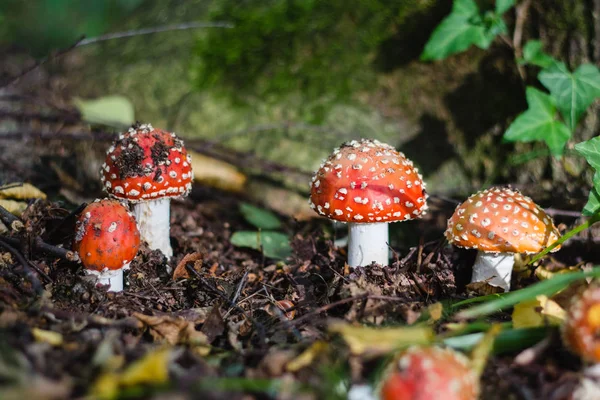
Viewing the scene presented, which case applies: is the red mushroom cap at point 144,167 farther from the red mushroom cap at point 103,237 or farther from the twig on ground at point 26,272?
the twig on ground at point 26,272

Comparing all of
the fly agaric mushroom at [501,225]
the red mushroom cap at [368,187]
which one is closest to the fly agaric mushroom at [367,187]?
the red mushroom cap at [368,187]

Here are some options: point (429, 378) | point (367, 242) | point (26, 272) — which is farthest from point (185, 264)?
point (429, 378)

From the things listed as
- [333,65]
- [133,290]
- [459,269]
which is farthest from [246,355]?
[333,65]

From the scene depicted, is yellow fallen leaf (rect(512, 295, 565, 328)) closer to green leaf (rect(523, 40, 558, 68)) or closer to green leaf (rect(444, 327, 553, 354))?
green leaf (rect(444, 327, 553, 354))

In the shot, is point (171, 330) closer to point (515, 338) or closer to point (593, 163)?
point (515, 338)

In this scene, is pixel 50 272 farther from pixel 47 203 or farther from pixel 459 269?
pixel 459 269

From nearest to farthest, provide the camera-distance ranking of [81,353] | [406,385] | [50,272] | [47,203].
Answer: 1. [406,385]
2. [81,353]
3. [50,272]
4. [47,203]
